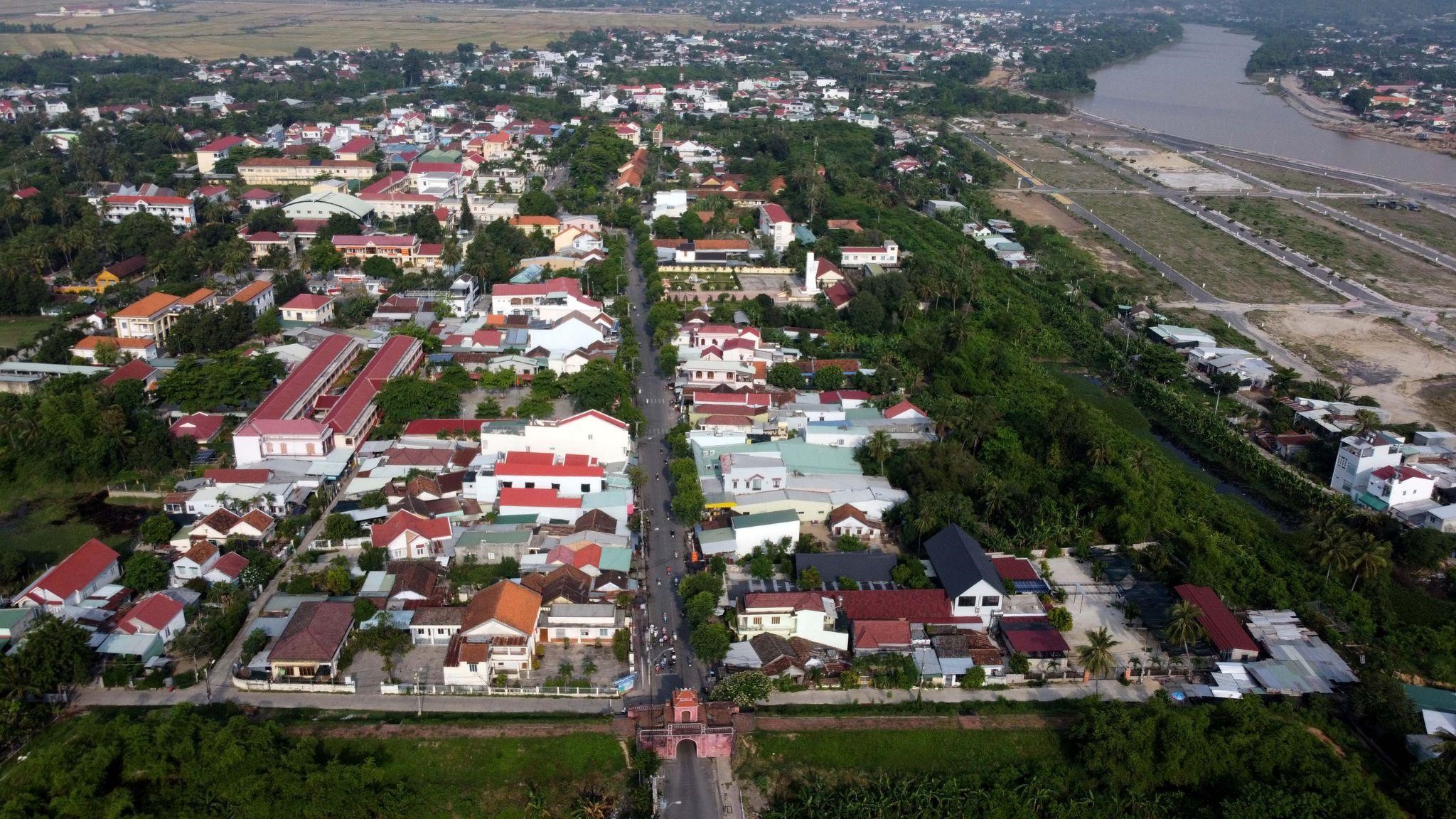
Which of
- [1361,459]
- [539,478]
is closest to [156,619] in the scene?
[539,478]

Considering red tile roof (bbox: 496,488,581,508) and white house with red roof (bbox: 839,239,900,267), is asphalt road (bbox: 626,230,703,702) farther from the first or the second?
white house with red roof (bbox: 839,239,900,267)

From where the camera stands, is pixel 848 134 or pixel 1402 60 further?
pixel 1402 60

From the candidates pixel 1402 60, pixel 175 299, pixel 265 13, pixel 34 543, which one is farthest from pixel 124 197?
pixel 1402 60

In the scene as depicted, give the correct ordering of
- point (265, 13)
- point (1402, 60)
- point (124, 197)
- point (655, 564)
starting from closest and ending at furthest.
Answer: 1. point (655, 564)
2. point (124, 197)
3. point (1402, 60)
4. point (265, 13)

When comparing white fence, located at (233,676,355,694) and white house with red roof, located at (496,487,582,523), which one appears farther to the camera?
white house with red roof, located at (496,487,582,523)

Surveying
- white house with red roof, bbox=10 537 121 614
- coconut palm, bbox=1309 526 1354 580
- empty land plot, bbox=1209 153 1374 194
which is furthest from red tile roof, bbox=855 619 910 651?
empty land plot, bbox=1209 153 1374 194

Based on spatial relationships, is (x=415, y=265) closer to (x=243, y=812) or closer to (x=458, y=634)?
(x=458, y=634)

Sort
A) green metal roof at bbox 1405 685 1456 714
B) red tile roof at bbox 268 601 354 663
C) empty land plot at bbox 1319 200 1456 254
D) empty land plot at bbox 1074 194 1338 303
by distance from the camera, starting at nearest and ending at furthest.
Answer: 1. green metal roof at bbox 1405 685 1456 714
2. red tile roof at bbox 268 601 354 663
3. empty land plot at bbox 1074 194 1338 303
4. empty land plot at bbox 1319 200 1456 254

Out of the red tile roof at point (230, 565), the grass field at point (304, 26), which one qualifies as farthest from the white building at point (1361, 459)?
the grass field at point (304, 26)

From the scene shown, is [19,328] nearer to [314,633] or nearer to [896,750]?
[314,633]
